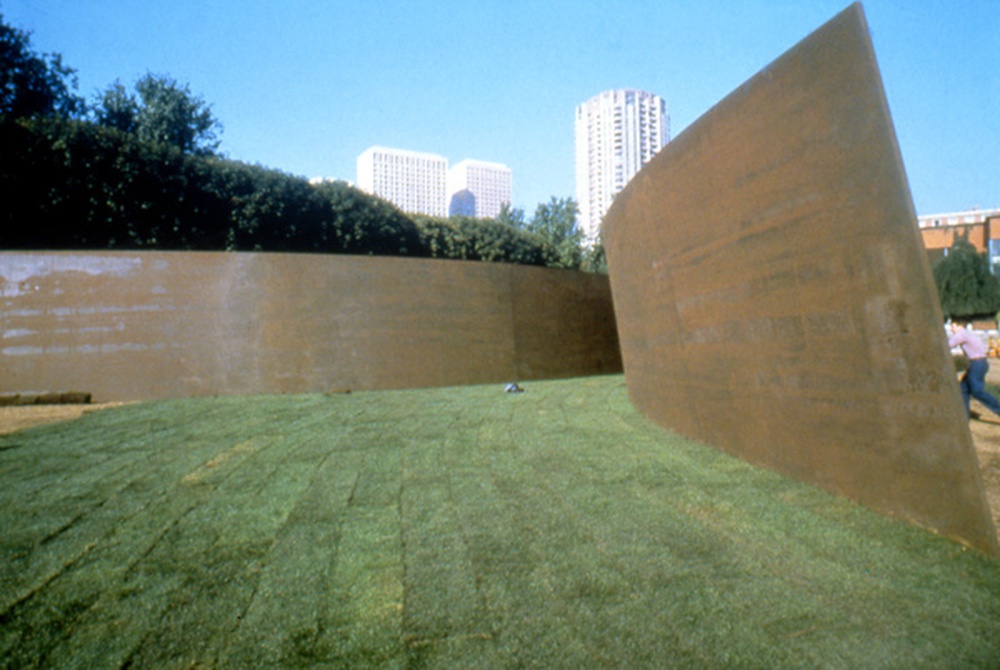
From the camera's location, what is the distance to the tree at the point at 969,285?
139 ft

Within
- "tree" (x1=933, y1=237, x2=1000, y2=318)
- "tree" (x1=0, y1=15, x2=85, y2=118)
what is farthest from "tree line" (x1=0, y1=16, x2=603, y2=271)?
"tree" (x1=933, y1=237, x2=1000, y2=318)

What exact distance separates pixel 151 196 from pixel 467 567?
20.4 metres

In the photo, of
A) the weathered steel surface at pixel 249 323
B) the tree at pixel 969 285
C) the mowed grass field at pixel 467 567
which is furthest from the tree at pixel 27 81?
the tree at pixel 969 285

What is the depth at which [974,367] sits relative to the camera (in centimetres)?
772

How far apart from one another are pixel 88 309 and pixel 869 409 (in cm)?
1253

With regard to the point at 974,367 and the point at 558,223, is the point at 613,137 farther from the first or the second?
the point at 974,367

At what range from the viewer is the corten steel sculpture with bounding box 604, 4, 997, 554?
11.3 ft

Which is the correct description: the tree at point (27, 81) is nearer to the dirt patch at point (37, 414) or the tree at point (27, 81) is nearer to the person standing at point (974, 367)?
the dirt patch at point (37, 414)

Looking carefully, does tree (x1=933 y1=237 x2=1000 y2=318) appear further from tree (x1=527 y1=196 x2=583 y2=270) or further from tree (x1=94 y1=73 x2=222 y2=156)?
tree (x1=94 y1=73 x2=222 y2=156)

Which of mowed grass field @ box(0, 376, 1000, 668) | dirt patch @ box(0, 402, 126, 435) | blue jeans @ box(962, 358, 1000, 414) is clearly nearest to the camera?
mowed grass field @ box(0, 376, 1000, 668)

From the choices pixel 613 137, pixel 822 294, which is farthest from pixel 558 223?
pixel 613 137

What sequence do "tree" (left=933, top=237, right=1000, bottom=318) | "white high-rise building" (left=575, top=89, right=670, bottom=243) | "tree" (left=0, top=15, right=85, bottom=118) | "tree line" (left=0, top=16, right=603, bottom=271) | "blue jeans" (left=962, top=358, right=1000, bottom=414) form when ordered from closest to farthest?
1. "blue jeans" (left=962, top=358, right=1000, bottom=414)
2. "tree line" (left=0, top=16, right=603, bottom=271)
3. "tree" (left=0, top=15, right=85, bottom=118)
4. "tree" (left=933, top=237, right=1000, bottom=318)
5. "white high-rise building" (left=575, top=89, right=670, bottom=243)

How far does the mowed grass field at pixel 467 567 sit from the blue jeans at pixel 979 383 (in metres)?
4.57

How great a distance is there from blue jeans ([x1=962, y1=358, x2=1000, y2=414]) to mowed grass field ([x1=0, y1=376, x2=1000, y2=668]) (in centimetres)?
457
